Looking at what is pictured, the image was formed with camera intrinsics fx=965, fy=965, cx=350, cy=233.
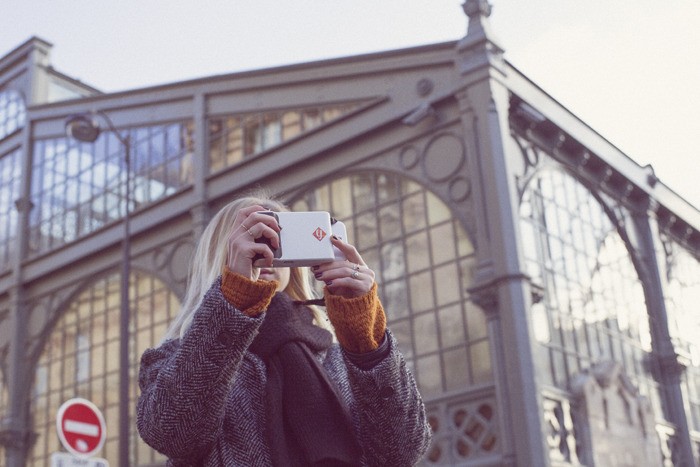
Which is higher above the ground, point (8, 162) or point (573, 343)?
point (8, 162)

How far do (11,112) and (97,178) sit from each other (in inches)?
228

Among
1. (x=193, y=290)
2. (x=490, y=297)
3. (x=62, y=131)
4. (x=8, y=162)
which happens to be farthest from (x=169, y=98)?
(x=193, y=290)

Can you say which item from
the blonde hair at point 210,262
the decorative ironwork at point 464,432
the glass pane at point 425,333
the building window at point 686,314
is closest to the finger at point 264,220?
the blonde hair at point 210,262

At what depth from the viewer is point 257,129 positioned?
21.5m

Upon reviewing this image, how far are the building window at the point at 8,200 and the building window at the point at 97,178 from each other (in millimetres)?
908

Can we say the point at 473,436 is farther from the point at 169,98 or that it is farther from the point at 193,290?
the point at 193,290

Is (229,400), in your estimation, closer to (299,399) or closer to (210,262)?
(299,399)

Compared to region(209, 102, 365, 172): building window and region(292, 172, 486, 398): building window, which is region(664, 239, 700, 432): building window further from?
region(209, 102, 365, 172): building window

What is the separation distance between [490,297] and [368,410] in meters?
13.8

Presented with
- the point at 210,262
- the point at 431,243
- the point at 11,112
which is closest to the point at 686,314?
the point at 431,243

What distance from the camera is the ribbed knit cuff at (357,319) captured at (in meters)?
2.37

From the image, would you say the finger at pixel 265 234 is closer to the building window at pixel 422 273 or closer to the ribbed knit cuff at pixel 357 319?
the ribbed knit cuff at pixel 357 319

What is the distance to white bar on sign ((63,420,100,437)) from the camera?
1091 cm

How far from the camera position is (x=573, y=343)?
17422 millimetres
